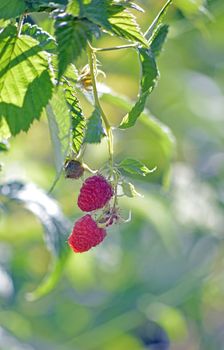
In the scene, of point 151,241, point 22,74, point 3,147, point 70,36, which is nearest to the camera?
point 70,36

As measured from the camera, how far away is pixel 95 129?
723 millimetres

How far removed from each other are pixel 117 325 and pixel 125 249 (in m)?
0.20

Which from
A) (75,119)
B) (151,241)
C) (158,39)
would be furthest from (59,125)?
(151,241)

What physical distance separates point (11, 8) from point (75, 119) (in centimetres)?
10

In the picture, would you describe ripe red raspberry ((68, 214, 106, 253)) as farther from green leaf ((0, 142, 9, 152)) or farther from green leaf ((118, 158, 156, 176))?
green leaf ((0, 142, 9, 152))

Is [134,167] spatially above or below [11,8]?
below

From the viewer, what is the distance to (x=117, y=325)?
2.12m

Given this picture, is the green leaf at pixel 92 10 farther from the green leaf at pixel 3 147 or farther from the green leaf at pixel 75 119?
the green leaf at pixel 3 147

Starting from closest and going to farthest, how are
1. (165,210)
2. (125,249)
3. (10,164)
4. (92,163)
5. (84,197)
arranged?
(84,197) < (10,164) < (165,210) < (92,163) < (125,249)

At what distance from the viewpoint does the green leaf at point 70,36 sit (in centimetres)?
64

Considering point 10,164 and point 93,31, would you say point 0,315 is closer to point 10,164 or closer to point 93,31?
point 10,164

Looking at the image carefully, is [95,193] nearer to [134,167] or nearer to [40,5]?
[134,167]

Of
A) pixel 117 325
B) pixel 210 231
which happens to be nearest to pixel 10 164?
pixel 117 325

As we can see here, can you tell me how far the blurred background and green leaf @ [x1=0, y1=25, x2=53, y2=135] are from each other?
3.20 ft
